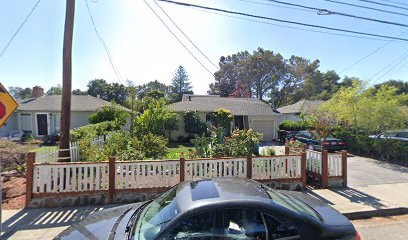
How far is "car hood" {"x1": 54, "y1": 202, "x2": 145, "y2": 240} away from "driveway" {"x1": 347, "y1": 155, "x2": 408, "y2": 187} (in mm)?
7197

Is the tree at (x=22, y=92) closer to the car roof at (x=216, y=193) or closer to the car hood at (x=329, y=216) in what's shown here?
the car roof at (x=216, y=193)

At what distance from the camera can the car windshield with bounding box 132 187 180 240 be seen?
8.65 ft

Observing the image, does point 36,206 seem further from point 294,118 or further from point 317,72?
point 317,72

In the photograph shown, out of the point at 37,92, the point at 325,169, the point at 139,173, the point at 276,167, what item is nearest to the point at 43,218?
the point at 139,173

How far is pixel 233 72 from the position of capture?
47531mm

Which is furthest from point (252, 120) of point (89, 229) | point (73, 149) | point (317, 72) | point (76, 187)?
point (317, 72)

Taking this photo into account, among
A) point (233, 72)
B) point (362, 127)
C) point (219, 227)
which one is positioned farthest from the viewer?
point (233, 72)

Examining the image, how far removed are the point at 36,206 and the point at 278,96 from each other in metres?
47.5

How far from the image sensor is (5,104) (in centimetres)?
382

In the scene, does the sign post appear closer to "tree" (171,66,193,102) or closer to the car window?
the car window

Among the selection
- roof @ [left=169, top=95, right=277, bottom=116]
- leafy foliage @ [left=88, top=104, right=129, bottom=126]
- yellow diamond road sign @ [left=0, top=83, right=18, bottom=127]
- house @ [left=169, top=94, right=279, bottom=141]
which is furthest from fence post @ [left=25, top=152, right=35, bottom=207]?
house @ [left=169, top=94, right=279, bottom=141]

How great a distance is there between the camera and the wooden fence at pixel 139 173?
576 centimetres

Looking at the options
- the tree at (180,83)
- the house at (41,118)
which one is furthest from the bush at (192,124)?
the tree at (180,83)

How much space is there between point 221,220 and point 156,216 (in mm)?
837
